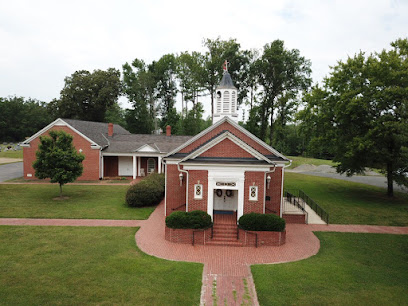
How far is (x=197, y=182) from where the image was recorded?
14.6 metres

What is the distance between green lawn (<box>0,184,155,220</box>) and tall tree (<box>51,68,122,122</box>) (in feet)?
108

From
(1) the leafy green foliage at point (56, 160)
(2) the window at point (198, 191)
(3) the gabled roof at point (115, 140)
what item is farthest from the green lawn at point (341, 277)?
(3) the gabled roof at point (115, 140)

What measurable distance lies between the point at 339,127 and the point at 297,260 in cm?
1682

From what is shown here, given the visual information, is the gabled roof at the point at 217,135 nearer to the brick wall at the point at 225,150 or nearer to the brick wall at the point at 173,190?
the brick wall at the point at 173,190

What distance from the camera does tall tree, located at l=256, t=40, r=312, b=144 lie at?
132 feet

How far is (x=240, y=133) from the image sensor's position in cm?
1794

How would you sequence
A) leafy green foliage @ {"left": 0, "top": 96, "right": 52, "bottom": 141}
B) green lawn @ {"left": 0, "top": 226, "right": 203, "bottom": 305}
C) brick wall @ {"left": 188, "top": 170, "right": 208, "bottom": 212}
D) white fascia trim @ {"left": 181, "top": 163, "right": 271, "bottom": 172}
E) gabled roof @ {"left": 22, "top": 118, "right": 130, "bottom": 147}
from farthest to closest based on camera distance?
leafy green foliage @ {"left": 0, "top": 96, "right": 52, "bottom": 141} < gabled roof @ {"left": 22, "top": 118, "right": 130, "bottom": 147} < brick wall @ {"left": 188, "top": 170, "right": 208, "bottom": 212} < white fascia trim @ {"left": 181, "top": 163, "right": 271, "bottom": 172} < green lawn @ {"left": 0, "top": 226, "right": 203, "bottom": 305}

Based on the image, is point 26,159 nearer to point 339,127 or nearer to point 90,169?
point 90,169

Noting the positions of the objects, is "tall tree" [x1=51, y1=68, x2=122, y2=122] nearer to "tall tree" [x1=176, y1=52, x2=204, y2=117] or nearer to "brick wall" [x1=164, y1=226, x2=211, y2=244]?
"tall tree" [x1=176, y1=52, x2=204, y2=117]

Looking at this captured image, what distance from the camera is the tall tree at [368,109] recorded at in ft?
70.5

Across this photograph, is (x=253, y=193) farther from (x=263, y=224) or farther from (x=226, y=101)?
(x=226, y=101)

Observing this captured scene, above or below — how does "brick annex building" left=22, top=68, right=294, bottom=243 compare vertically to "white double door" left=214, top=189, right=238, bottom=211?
above

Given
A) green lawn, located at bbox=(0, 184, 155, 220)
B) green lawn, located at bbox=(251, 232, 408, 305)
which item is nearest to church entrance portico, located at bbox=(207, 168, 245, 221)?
green lawn, located at bbox=(251, 232, 408, 305)

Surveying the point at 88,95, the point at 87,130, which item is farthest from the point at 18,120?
the point at 87,130
